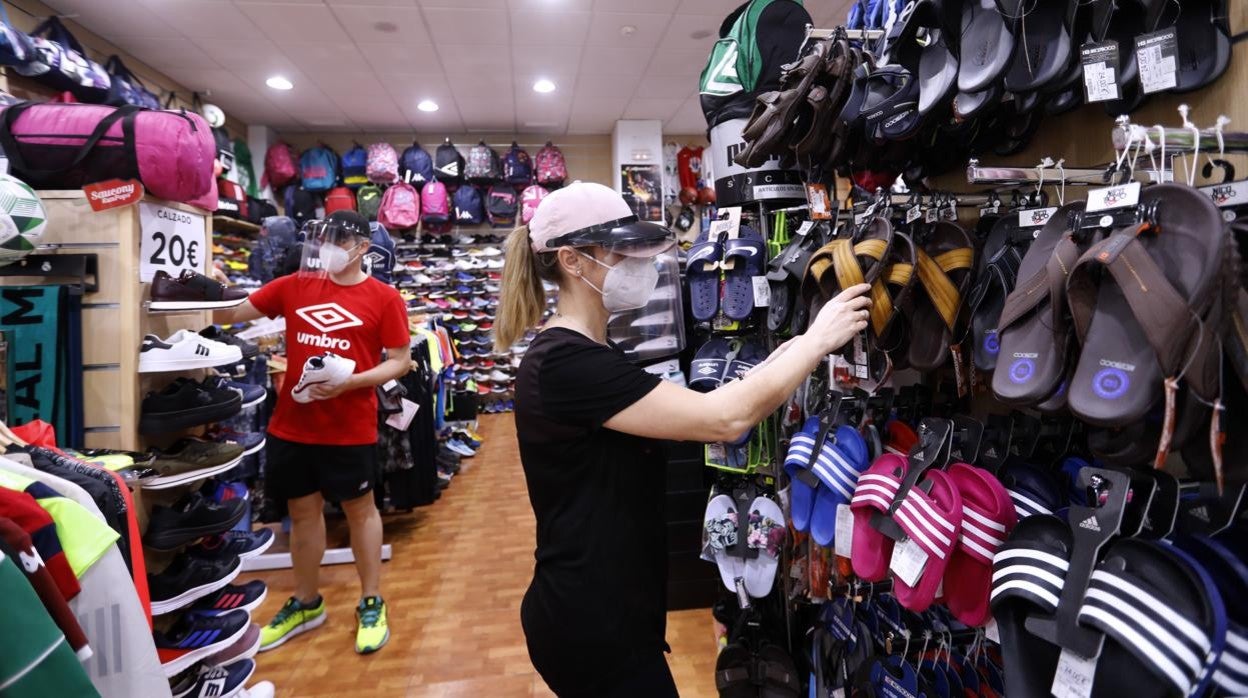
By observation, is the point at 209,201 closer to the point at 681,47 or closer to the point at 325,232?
the point at 325,232

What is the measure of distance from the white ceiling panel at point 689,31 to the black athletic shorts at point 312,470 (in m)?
4.07

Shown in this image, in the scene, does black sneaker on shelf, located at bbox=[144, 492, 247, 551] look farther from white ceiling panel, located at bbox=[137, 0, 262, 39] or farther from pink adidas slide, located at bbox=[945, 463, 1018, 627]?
white ceiling panel, located at bbox=[137, 0, 262, 39]

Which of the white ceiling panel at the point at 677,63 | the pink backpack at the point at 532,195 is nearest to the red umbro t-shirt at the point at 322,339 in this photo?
the white ceiling panel at the point at 677,63

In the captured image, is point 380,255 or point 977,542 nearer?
point 977,542

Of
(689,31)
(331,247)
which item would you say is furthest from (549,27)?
(331,247)

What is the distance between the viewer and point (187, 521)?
72.3 inches

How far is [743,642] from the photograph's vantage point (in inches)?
86.0

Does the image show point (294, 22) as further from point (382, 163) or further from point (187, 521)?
point (187, 521)

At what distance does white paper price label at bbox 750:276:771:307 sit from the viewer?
206cm

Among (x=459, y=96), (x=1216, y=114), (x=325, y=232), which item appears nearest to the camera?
(x=1216, y=114)

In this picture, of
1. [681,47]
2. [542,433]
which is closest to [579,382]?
[542,433]

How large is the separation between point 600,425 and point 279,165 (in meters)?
7.71

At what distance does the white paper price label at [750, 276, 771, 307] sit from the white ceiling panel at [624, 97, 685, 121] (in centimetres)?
535

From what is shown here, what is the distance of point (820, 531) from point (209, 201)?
7.42 ft
